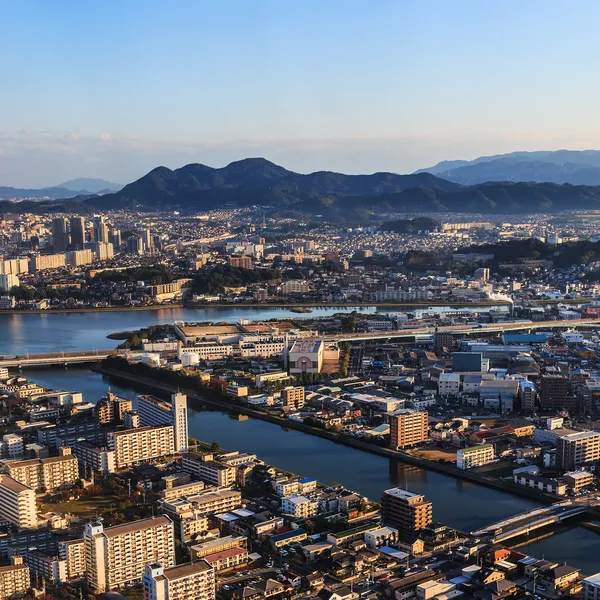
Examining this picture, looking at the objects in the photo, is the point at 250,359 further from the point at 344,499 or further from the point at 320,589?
the point at 320,589

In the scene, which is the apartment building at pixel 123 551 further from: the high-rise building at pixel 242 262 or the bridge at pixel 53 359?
the high-rise building at pixel 242 262

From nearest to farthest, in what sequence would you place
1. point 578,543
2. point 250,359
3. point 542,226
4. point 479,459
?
point 578,543, point 479,459, point 250,359, point 542,226

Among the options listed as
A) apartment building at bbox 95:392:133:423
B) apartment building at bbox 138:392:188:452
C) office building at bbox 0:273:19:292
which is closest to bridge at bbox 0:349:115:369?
apartment building at bbox 95:392:133:423

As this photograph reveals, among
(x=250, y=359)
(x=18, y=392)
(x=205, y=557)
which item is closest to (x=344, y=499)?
(x=205, y=557)

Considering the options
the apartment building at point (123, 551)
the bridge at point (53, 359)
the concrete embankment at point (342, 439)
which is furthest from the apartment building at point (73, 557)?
the bridge at point (53, 359)

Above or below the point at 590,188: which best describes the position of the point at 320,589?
below

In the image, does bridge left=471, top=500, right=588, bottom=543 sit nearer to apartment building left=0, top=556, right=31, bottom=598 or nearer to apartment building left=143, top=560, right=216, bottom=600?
apartment building left=143, top=560, right=216, bottom=600

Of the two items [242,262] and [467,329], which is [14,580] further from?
[242,262]
